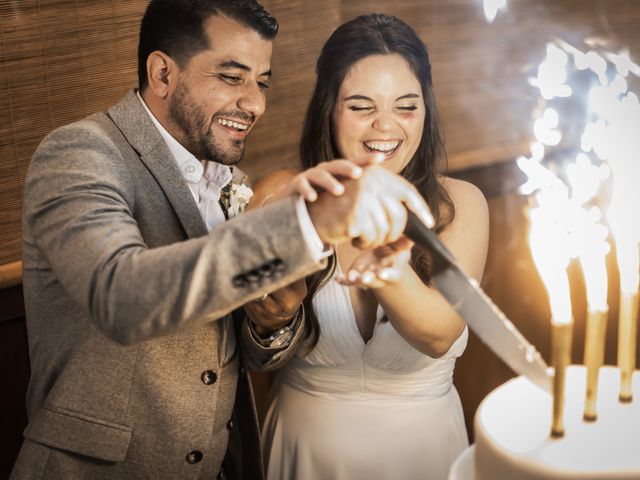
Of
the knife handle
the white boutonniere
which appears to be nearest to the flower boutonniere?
the white boutonniere

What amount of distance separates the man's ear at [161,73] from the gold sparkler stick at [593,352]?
113cm

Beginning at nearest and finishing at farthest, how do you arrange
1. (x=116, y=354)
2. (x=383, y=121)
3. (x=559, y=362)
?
(x=559, y=362) < (x=116, y=354) < (x=383, y=121)

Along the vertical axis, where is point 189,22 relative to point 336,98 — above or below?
above

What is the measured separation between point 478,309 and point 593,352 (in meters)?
0.17

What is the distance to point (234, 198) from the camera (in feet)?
6.31

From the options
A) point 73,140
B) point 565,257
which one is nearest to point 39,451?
point 73,140

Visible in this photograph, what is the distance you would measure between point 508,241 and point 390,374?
1654 mm

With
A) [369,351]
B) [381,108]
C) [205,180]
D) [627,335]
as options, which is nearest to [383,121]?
[381,108]

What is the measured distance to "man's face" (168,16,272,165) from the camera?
182 cm

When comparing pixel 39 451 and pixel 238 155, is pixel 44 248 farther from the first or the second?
pixel 238 155

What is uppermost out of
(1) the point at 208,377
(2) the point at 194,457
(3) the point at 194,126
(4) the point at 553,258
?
(4) the point at 553,258

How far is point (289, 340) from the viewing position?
179 centimetres

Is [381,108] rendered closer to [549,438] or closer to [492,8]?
[549,438]

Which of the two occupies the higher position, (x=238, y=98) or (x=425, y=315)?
(x=238, y=98)
